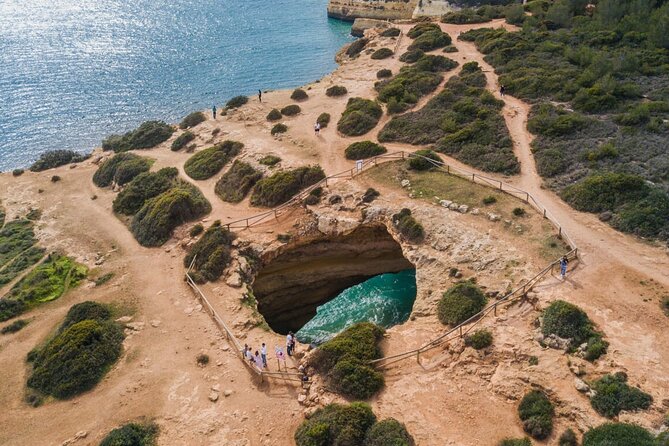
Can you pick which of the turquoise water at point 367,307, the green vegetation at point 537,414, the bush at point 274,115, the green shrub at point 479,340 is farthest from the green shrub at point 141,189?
the green vegetation at point 537,414

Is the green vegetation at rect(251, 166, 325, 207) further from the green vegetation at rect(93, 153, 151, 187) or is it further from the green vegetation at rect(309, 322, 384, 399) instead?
the green vegetation at rect(309, 322, 384, 399)

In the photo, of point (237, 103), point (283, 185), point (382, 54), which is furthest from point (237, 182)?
point (382, 54)

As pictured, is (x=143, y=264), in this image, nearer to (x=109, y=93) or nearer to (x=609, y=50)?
(x=109, y=93)

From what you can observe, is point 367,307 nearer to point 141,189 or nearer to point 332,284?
point 332,284

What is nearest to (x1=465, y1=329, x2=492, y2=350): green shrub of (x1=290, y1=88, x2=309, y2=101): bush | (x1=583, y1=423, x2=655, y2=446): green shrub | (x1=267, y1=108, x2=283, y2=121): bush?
(x1=583, y1=423, x2=655, y2=446): green shrub

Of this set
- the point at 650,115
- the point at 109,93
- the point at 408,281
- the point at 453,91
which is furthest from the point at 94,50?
the point at 650,115
